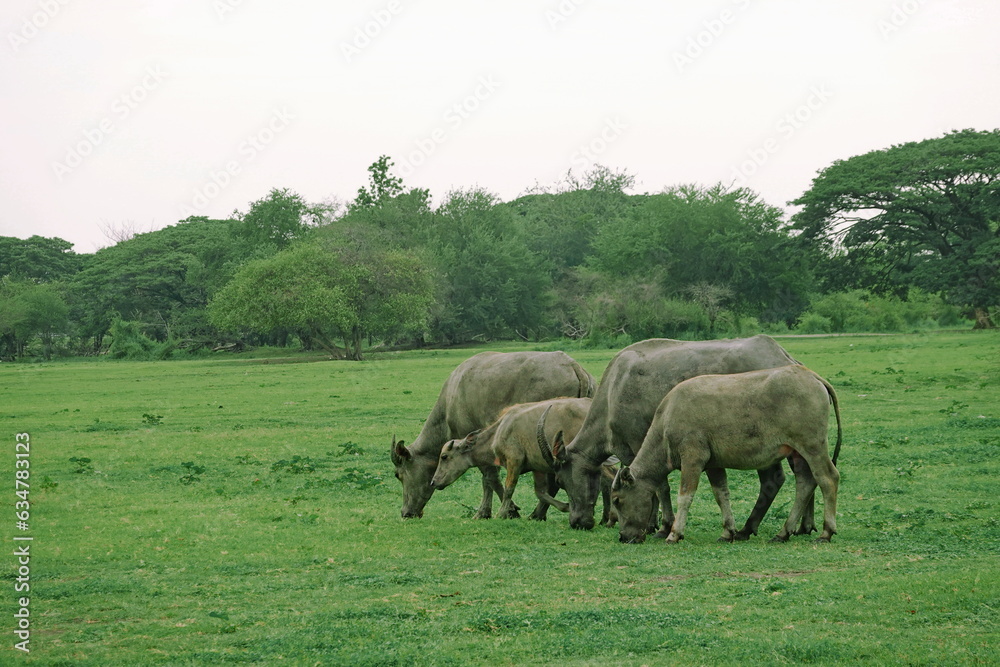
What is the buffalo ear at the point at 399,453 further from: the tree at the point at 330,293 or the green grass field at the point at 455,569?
the tree at the point at 330,293

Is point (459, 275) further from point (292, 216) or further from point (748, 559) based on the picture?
point (748, 559)

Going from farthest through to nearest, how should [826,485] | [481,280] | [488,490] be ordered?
[481,280]
[488,490]
[826,485]

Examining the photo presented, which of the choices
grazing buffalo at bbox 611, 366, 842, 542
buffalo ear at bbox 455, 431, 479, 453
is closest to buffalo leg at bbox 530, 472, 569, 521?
buffalo ear at bbox 455, 431, 479, 453

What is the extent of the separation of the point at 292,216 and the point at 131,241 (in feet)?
63.2

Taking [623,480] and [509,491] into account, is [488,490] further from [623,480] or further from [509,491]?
[623,480]

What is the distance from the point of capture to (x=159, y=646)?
758 centimetres

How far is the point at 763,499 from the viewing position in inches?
456

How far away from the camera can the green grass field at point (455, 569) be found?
7.28 meters

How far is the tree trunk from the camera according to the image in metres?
56.5

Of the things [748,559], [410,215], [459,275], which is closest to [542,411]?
[748,559]

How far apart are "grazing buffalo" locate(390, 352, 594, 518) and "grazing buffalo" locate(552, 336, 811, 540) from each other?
2.07 m

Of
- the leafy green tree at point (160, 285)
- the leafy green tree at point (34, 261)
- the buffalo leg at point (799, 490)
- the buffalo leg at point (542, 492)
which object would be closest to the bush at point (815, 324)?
the leafy green tree at point (160, 285)

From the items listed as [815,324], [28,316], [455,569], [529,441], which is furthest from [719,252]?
[455,569]

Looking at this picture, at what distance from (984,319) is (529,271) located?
32001mm
